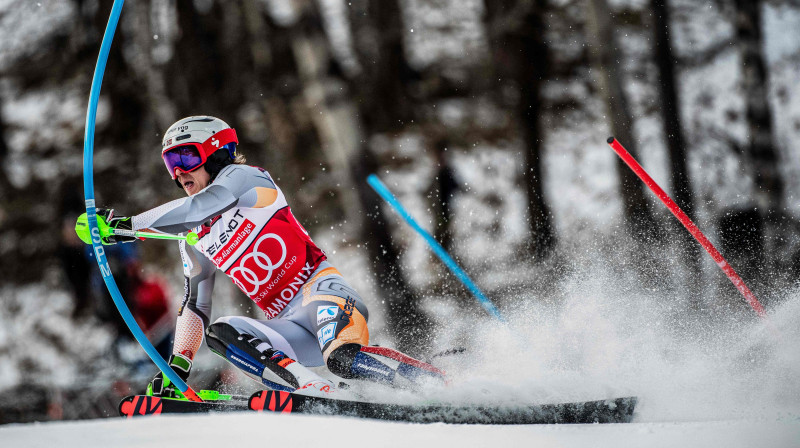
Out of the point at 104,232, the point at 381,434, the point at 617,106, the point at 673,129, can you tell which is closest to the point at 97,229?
the point at 104,232

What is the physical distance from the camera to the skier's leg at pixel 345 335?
10.6ft

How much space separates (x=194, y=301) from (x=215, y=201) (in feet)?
2.60

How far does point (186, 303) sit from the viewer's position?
3789 millimetres

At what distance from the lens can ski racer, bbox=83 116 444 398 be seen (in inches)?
127

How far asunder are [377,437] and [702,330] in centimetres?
486

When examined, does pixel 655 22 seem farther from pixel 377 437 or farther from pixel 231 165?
pixel 377 437

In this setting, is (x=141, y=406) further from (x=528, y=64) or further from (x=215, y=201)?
(x=528, y=64)

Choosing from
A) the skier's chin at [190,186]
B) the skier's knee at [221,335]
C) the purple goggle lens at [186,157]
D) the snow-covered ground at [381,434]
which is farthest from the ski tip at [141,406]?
the purple goggle lens at [186,157]

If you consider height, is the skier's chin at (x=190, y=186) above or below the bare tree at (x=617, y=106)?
above

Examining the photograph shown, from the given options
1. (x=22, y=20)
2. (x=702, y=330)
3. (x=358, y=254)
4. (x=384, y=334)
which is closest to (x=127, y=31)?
(x=22, y=20)

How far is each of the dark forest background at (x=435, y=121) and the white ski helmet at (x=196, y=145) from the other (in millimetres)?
4380

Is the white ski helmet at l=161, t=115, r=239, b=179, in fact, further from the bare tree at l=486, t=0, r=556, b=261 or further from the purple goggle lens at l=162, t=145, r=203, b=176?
the bare tree at l=486, t=0, r=556, b=261

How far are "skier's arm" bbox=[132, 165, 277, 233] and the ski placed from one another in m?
0.84

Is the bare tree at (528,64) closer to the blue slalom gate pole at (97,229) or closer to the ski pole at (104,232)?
the blue slalom gate pole at (97,229)
